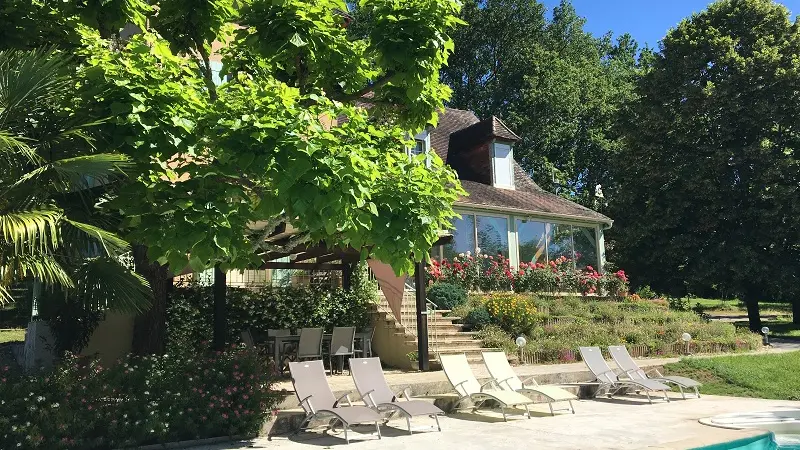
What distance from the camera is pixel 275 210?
23.5 ft

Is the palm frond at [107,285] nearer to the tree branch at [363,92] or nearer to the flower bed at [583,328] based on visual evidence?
the tree branch at [363,92]

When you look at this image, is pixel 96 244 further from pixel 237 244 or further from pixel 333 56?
pixel 333 56

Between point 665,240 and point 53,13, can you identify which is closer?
point 53,13

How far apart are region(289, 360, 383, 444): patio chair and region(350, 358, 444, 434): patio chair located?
0.35m

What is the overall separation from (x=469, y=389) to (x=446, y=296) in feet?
24.0

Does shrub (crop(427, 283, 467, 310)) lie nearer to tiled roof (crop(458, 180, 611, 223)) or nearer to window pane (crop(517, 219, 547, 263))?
tiled roof (crop(458, 180, 611, 223))

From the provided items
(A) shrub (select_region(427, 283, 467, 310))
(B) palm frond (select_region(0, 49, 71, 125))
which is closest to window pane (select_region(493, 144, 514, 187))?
(A) shrub (select_region(427, 283, 467, 310))

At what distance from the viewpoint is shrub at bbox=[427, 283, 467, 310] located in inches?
750

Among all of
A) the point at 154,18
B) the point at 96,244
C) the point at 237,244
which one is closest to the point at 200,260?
the point at 237,244

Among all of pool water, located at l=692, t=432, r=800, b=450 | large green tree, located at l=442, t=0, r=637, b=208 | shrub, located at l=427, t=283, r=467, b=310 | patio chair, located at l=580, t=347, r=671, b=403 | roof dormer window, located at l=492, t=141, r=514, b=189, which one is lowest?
pool water, located at l=692, t=432, r=800, b=450

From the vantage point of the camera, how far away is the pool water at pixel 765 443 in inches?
341

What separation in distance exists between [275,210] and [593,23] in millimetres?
51566

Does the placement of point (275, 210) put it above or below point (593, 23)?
below

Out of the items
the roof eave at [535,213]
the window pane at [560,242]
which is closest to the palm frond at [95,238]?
the roof eave at [535,213]
